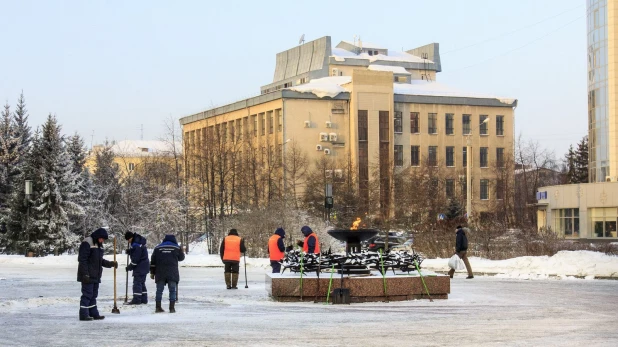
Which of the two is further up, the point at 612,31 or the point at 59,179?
the point at 612,31

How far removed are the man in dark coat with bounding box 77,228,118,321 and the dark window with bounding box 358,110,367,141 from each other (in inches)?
3228

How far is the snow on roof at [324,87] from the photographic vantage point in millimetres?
99562

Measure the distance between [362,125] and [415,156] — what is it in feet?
25.5

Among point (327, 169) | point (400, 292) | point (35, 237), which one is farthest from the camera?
point (327, 169)

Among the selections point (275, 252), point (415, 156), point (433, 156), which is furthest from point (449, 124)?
point (275, 252)

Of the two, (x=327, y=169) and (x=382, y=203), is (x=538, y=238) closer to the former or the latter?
(x=382, y=203)

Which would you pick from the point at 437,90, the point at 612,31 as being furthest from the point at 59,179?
the point at 437,90

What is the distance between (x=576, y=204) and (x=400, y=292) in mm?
54001

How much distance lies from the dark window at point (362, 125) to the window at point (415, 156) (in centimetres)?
660

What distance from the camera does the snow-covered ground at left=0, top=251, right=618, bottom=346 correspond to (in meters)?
15.5

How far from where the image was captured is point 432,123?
105688mm

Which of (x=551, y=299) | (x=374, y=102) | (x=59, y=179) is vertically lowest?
(x=551, y=299)

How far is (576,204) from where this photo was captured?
74000 millimetres

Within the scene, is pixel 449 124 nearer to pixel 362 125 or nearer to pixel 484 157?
pixel 484 157
